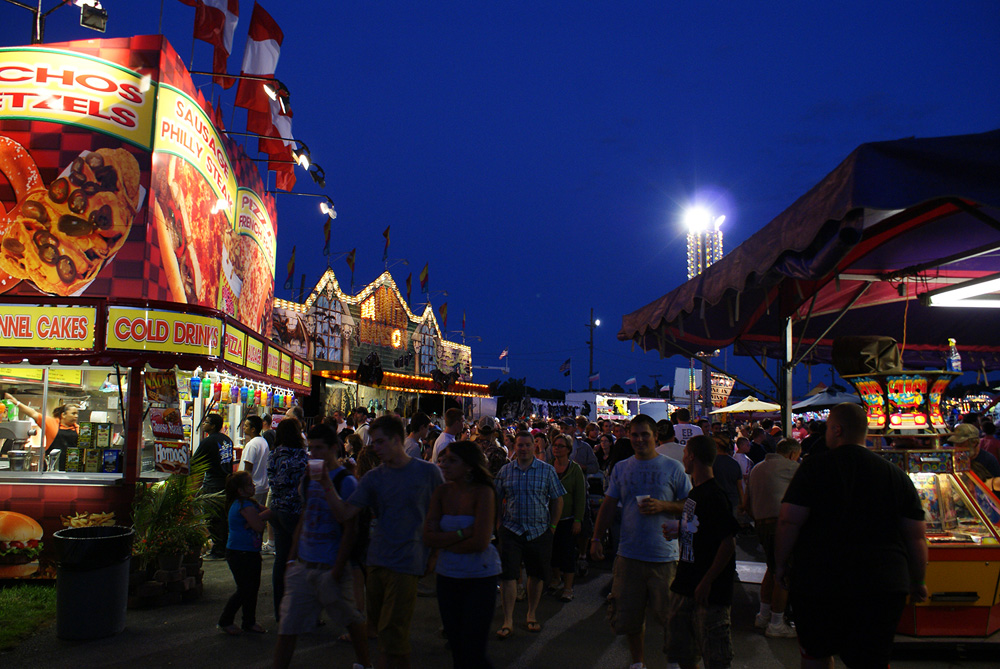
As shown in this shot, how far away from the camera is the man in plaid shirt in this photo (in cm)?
614

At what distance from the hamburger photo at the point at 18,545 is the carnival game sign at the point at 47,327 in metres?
2.06

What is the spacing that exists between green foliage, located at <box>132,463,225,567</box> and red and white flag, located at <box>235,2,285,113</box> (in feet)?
33.8

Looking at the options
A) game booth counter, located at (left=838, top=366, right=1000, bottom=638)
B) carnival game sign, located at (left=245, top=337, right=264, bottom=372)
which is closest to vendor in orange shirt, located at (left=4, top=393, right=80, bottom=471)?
carnival game sign, located at (left=245, top=337, right=264, bottom=372)

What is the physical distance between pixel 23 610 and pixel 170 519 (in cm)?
150

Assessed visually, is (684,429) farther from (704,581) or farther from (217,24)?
(217,24)

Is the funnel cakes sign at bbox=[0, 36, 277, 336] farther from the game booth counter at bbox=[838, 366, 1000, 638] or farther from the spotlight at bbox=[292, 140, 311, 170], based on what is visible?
the game booth counter at bbox=[838, 366, 1000, 638]

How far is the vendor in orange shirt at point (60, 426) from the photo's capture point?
8836 millimetres

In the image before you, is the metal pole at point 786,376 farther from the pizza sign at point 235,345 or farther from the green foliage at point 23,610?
the green foliage at point 23,610

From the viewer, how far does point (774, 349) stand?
10352 millimetres

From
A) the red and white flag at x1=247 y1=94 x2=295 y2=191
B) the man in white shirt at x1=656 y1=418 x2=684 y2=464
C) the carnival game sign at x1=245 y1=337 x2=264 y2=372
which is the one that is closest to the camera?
the man in white shirt at x1=656 y1=418 x2=684 y2=464

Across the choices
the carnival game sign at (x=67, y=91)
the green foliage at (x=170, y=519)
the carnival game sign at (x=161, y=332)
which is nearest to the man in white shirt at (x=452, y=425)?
the green foliage at (x=170, y=519)

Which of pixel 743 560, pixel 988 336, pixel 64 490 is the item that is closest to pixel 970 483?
pixel 743 560

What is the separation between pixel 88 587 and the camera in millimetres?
5914

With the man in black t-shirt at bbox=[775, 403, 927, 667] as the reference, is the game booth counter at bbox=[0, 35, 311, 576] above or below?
above
